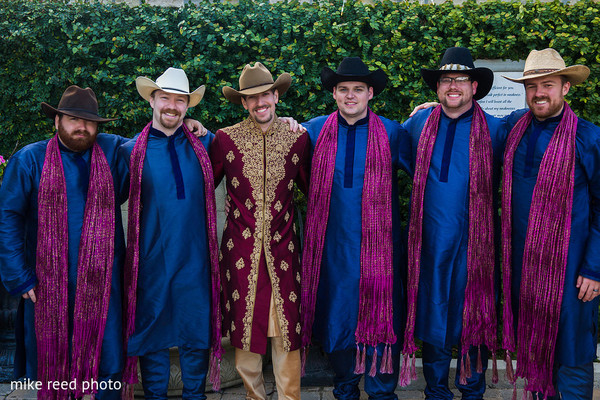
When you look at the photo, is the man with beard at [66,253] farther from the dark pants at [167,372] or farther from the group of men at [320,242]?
the dark pants at [167,372]

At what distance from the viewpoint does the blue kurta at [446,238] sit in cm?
333

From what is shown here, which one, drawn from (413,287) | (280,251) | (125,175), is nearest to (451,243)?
(413,287)

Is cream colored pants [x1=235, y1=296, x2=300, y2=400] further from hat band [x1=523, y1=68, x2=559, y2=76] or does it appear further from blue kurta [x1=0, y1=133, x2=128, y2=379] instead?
hat band [x1=523, y1=68, x2=559, y2=76]

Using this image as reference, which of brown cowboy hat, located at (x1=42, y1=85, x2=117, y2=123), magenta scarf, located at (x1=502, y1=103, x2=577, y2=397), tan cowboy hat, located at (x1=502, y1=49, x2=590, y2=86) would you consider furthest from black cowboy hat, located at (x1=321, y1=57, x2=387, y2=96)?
brown cowboy hat, located at (x1=42, y1=85, x2=117, y2=123)

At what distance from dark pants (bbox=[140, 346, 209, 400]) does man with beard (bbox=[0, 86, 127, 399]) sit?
18cm

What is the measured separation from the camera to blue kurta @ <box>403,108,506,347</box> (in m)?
3.33

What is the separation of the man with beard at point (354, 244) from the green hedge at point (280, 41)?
1.11 metres

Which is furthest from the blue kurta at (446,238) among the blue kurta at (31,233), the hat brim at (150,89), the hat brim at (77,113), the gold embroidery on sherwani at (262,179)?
the hat brim at (77,113)

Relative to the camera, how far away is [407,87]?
15.0 feet

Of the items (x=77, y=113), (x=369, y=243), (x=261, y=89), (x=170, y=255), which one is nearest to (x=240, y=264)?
(x=170, y=255)

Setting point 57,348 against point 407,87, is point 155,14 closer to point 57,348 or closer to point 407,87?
point 407,87

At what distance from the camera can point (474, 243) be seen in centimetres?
332

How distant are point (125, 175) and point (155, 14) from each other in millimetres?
1844

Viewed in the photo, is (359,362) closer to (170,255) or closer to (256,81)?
(170,255)
